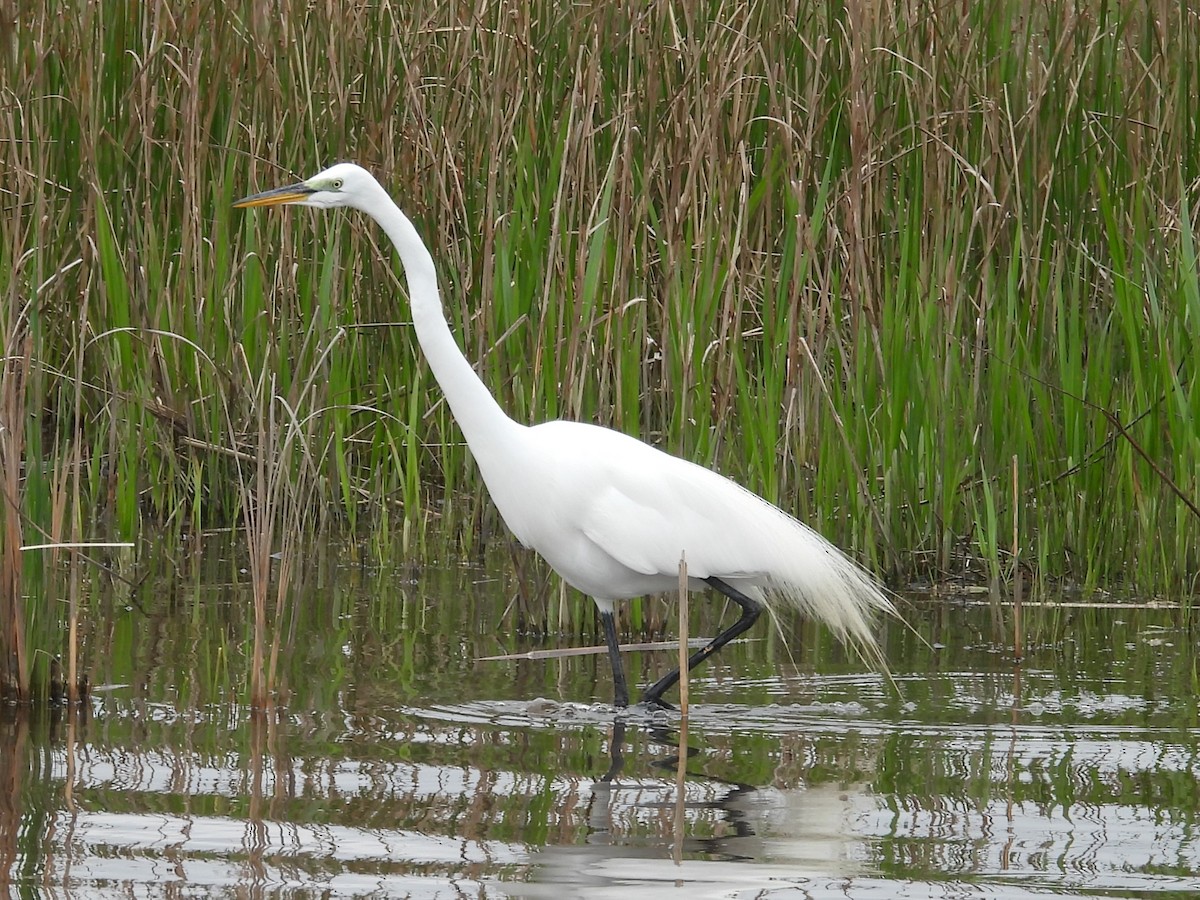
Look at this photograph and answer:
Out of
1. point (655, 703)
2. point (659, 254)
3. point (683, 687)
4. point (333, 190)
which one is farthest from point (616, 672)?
point (659, 254)

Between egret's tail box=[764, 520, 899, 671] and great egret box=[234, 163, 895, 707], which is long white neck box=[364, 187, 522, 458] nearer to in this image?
great egret box=[234, 163, 895, 707]

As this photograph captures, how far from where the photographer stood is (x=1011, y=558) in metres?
5.11

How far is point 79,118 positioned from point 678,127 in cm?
173

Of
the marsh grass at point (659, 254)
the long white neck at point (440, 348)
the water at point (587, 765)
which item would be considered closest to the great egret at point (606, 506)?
the long white neck at point (440, 348)

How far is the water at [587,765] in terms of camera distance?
289 centimetres

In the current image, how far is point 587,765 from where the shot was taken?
11.8 ft

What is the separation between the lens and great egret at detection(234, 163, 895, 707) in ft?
13.5

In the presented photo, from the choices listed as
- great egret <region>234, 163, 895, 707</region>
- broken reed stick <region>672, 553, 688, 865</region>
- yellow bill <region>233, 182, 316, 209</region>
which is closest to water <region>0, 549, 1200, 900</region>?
broken reed stick <region>672, 553, 688, 865</region>

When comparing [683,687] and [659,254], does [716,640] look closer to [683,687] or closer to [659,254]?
[683,687]

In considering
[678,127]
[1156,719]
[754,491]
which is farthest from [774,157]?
[1156,719]

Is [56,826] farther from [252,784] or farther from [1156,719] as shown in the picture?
[1156,719]

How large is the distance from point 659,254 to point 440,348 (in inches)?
67.7

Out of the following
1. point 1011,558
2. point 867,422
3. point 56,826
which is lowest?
point 56,826

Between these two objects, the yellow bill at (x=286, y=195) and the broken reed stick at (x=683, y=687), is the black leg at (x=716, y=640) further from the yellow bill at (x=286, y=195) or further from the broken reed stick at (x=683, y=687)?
the yellow bill at (x=286, y=195)
